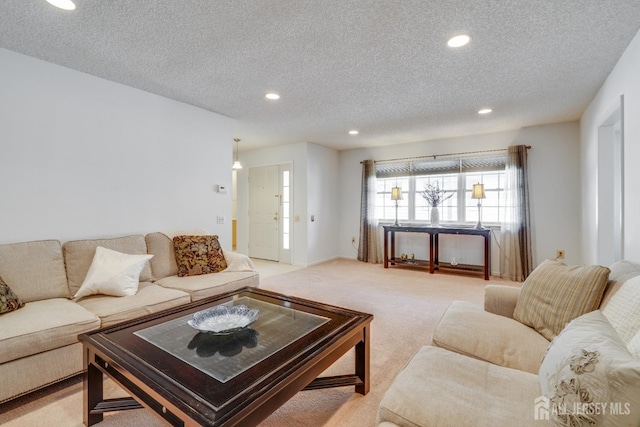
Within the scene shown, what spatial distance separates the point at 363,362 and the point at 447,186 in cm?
441

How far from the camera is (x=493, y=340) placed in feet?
5.13

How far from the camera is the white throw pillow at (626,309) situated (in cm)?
112

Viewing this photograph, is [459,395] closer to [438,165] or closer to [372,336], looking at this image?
[372,336]

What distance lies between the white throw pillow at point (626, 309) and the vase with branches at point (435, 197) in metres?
3.98

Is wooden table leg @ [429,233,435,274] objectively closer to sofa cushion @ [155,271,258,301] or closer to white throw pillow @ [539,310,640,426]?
sofa cushion @ [155,271,258,301]

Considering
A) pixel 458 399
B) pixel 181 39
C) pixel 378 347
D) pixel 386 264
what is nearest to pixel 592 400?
pixel 458 399

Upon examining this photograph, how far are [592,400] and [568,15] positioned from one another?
2.34 m

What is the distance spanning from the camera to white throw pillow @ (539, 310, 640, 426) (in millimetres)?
733

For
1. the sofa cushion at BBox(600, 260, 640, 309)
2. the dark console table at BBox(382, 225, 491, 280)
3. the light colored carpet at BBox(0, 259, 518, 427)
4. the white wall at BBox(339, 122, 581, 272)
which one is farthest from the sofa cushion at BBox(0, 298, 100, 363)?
the white wall at BBox(339, 122, 581, 272)

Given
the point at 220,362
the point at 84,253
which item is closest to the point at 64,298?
the point at 84,253

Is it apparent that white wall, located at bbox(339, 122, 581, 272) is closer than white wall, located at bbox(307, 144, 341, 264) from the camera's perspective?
Yes

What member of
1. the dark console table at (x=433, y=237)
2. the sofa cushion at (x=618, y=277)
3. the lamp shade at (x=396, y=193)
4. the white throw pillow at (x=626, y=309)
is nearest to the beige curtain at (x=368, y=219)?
the dark console table at (x=433, y=237)

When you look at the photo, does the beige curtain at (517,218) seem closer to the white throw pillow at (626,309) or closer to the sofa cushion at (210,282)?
the white throw pillow at (626,309)

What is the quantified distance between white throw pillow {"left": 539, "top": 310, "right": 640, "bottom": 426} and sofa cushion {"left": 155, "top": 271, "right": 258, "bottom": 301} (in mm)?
2395
